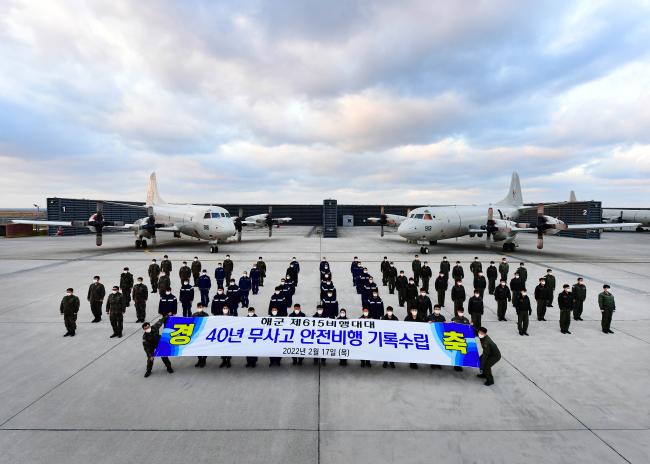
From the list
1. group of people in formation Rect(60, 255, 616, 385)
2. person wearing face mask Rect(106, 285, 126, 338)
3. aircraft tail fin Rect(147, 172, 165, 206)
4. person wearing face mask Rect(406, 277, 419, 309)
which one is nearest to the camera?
group of people in formation Rect(60, 255, 616, 385)

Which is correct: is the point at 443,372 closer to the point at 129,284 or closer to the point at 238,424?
the point at 238,424

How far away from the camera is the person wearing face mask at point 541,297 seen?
12492 millimetres

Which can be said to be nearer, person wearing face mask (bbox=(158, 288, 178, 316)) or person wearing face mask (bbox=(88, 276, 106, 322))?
person wearing face mask (bbox=(158, 288, 178, 316))

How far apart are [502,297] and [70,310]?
14.8 m

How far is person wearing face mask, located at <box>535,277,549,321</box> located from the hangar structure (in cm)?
3247

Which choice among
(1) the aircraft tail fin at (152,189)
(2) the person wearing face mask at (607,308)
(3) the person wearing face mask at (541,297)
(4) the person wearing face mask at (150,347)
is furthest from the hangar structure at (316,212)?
(2) the person wearing face mask at (607,308)

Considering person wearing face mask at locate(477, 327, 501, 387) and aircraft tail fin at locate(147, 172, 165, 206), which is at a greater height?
aircraft tail fin at locate(147, 172, 165, 206)

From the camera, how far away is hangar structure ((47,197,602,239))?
171 ft

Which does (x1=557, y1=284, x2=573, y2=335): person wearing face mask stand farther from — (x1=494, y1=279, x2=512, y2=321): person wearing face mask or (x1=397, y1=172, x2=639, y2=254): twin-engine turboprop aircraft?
(x1=397, y1=172, x2=639, y2=254): twin-engine turboprop aircraft

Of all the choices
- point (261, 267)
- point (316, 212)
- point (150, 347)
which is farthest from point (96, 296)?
point (316, 212)

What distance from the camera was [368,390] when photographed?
773 cm

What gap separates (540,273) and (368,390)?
19.1 metres

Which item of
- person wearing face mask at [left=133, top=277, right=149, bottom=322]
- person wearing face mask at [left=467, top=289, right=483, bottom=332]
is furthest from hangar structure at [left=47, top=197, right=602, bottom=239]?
person wearing face mask at [left=467, top=289, right=483, bottom=332]

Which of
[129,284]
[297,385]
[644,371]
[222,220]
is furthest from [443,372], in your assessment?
[222,220]
